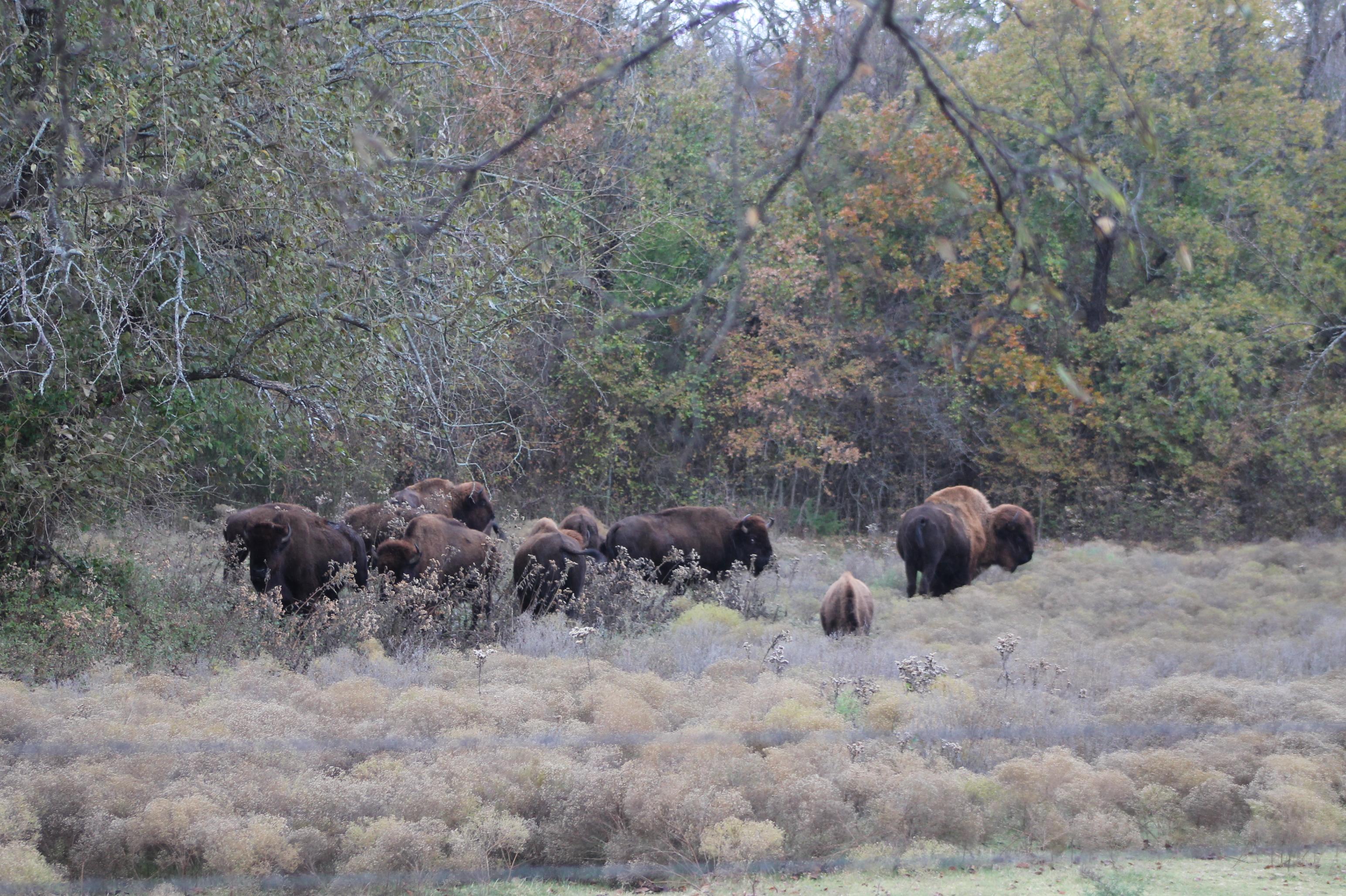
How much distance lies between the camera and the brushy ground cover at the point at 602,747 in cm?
604

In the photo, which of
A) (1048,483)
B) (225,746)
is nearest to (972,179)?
(1048,483)

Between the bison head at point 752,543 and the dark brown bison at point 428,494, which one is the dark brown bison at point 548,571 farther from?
the bison head at point 752,543

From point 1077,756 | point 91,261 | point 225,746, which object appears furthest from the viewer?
point 91,261

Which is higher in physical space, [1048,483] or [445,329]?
[445,329]

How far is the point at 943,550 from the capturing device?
15859 millimetres

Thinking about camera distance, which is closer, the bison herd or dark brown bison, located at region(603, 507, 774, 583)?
the bison herd

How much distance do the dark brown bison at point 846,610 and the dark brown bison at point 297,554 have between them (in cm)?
501

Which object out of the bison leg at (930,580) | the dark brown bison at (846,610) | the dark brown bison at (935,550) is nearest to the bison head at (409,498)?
the dark brown bison at (846,610)

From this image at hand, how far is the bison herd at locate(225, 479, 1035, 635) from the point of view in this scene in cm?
1142

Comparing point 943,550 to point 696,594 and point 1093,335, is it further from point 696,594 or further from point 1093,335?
point 1093,335

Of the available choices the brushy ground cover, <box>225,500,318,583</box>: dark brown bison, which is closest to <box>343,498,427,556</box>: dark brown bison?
<box>225,500,318,583</box>: dark brown bison

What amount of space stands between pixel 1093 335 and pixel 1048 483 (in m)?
3.45

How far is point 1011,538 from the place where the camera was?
17438 mm

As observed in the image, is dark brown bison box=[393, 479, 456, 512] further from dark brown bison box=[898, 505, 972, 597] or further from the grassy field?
the grassy field
